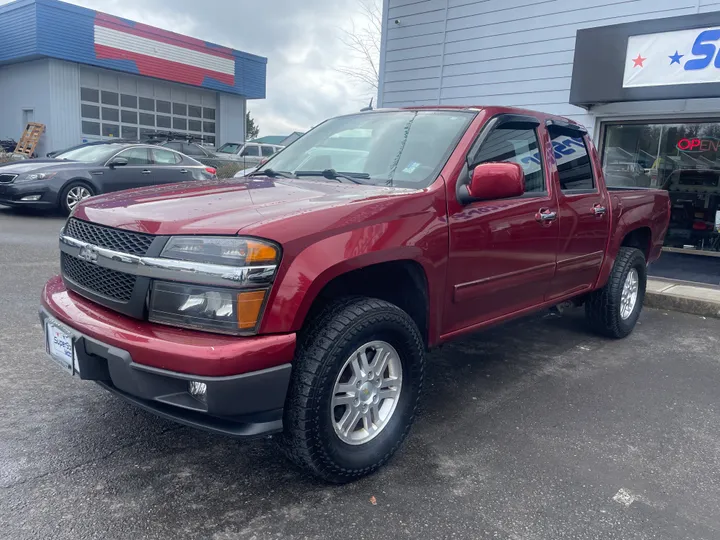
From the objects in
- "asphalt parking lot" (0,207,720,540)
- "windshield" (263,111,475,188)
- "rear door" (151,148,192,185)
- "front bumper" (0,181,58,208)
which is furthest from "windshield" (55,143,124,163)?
"windshield" (263,111,475,188)

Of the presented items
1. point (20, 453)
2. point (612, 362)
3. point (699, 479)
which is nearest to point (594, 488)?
point (699, 479)

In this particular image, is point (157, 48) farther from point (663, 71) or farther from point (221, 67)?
point (663, 71)

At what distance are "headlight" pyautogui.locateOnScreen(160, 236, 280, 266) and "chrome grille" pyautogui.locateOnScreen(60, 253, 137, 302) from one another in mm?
270

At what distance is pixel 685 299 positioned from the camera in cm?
642

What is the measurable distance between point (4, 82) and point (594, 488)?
27.4 m

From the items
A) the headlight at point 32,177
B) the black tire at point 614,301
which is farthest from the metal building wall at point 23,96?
the black tire at point 614,301

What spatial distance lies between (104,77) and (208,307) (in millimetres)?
24569

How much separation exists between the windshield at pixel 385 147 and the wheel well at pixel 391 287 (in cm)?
49

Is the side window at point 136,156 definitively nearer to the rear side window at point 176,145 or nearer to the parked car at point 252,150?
the rear side window at point 176,145

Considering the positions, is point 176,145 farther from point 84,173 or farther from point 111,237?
point 111,237

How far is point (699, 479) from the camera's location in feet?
9.56

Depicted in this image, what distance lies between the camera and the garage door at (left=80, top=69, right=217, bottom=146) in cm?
2334

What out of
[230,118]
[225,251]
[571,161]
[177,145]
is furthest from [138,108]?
[225,251]

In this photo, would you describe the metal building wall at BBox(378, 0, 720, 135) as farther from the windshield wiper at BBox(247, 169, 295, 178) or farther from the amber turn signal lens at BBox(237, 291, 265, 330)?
the amber turn signal lens at BBox(237, 291, 265, 330)
